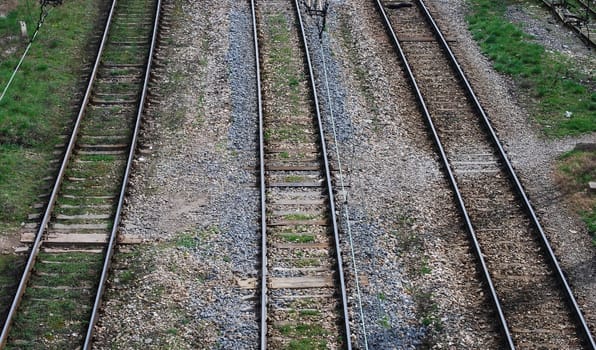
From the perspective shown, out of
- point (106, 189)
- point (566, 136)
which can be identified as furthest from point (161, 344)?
point (566, 136)

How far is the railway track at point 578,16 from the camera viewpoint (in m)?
24.2

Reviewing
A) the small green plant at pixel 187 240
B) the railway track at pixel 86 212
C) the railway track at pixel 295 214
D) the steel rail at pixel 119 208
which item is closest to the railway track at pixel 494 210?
the railway track at pixel 295 214

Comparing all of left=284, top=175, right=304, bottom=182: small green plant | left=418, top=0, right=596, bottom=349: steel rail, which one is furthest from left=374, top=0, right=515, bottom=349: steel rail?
left=284, top=175, right=304, bottom=182: small green plant

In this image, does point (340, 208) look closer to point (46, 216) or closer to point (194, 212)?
point (194, 212)

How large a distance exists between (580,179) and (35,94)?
40.9ft

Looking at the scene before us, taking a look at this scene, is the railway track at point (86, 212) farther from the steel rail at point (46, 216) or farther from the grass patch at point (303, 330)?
the grass patch at point (303, 330)

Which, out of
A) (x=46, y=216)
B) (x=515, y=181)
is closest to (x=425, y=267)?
(x=515, y=181)

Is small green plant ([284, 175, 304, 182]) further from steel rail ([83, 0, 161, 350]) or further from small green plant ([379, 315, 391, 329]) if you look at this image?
small green plant ([379, 315, 391, 329])

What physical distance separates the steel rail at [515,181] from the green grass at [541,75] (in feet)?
4.05

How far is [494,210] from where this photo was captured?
16.9 m

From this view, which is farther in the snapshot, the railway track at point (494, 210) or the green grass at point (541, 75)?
the green grass at point (541, 75)

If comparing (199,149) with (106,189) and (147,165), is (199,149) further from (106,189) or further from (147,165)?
(106,189)

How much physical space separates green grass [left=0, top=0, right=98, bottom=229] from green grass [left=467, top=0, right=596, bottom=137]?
11023 mm

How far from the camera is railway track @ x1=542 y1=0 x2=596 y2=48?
79.6 feet
